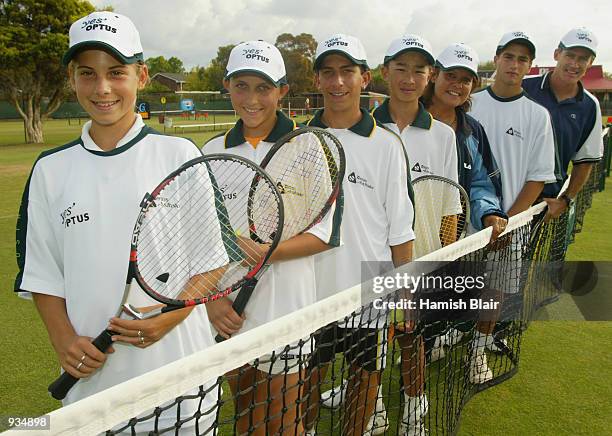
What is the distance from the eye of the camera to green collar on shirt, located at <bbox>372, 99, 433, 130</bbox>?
2.83 meters

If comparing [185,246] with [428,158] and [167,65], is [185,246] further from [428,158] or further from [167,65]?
[167,65]

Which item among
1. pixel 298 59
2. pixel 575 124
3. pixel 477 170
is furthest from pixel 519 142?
pixel 298 59

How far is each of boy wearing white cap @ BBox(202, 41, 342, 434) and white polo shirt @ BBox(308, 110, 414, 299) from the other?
271 millimetres

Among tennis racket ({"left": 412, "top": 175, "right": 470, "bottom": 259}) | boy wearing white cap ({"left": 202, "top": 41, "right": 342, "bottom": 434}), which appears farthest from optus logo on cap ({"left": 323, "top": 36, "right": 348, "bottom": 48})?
tennis racket ({"left": 412, "top": 175, "right": 470, "bottom": 259})

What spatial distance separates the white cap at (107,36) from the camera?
1760mm

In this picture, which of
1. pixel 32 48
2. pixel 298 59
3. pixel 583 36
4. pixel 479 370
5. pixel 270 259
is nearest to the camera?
pixel 270 259

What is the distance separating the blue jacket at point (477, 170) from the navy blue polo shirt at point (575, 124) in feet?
3.52

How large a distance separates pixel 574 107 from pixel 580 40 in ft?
1.64

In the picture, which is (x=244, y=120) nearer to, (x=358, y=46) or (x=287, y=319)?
(x=358, y=46)

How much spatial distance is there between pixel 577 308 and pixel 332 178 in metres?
3.62

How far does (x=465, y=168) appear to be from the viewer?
121 inches

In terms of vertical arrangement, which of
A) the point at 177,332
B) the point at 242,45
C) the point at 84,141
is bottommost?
the point at 177,332

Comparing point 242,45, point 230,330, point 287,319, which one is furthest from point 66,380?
point 242,45

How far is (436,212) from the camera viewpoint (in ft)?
9.50
